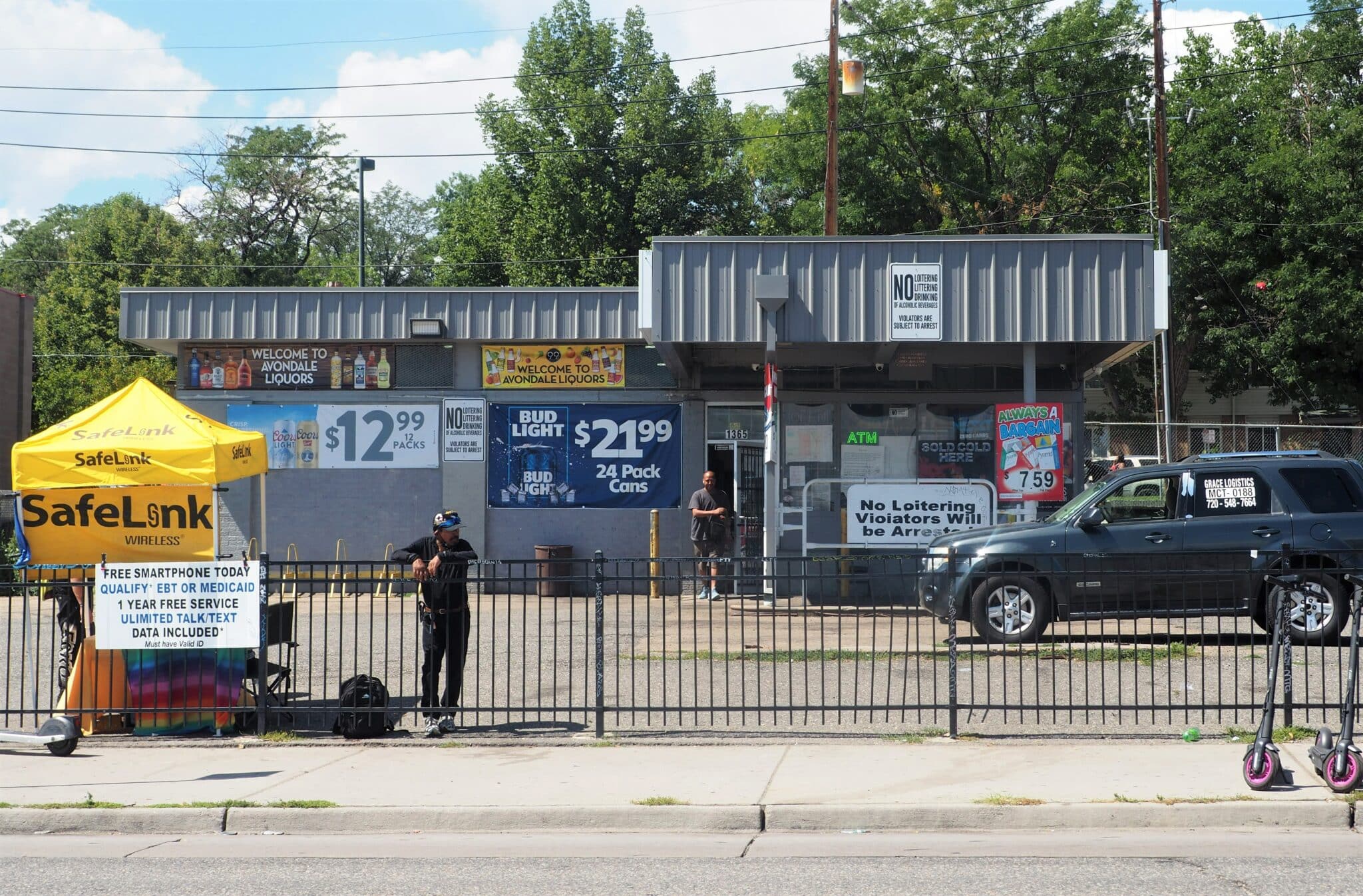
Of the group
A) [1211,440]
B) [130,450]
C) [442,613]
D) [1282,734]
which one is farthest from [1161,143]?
[130,450]

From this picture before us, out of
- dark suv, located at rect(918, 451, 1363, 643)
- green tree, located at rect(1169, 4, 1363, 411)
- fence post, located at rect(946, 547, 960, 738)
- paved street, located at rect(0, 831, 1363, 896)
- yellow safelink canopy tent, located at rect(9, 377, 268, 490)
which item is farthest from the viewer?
green tree, located at rect(1169, 4, 1363, 411)

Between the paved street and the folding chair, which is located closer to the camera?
the paved street

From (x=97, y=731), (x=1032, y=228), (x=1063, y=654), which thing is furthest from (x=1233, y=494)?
(x=1032, y=228)

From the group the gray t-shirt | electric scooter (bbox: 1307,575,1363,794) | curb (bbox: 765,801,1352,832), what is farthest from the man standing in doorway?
electric scooter (bbox: 1307,575,1363,794)

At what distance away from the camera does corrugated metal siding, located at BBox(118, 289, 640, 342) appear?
19438mm

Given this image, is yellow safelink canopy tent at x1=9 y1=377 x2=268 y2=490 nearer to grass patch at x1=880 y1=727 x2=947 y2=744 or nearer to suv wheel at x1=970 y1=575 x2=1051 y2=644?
grass patch at x1=880 y1=727 x2=947 y2=744

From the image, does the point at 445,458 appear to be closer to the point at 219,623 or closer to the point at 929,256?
the point at 929,256

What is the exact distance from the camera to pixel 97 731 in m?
9.53

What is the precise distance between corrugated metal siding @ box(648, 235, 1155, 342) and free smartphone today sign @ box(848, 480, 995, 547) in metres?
1.88

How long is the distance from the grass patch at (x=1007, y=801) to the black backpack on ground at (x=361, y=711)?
14.3 ft

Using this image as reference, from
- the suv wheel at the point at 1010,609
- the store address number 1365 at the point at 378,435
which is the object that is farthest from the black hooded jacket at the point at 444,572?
the store address number 1365 at the point at 378,435

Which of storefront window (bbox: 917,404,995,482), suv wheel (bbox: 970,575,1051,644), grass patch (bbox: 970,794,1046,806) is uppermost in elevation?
storefront window (bbox: 917,404,995,482)

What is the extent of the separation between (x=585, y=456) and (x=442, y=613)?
34.1 ft

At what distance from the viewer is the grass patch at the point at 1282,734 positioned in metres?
8.64
